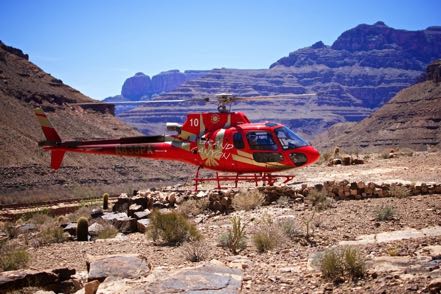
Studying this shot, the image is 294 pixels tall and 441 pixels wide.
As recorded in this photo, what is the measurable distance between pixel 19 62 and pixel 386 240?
248ft

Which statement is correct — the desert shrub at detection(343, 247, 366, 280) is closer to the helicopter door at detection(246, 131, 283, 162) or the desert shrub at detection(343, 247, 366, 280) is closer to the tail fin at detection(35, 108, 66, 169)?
the helicopter door at detection(246, 131, 283, 162)

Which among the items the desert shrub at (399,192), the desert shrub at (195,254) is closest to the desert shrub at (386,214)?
the desert shrub at (399,192)

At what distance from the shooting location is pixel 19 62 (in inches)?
2881

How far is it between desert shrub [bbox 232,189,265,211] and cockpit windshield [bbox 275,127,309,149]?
250cm

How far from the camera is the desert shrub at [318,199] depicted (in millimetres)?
11260

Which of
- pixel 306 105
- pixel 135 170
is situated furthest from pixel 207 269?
pixel 306 105

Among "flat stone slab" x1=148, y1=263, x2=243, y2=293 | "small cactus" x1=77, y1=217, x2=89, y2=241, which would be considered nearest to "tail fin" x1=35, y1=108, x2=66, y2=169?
"small cactus" x1=77, y1=217, x2=89, y2=241

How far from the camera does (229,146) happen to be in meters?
15.1

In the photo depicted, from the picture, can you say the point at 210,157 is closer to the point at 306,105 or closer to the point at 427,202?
the point at 427,202

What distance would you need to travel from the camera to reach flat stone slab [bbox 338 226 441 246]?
24.9 feet

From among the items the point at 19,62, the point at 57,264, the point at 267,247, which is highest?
the point at 19,62

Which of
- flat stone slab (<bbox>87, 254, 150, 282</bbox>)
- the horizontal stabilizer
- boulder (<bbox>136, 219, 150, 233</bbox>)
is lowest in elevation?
boulder (<bbox>136, 219, 150, 233</bbox>)

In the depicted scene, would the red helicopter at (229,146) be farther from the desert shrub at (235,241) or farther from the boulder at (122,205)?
the desert shrub at (235,241)

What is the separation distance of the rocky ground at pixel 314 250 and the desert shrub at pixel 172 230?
0.91ft
